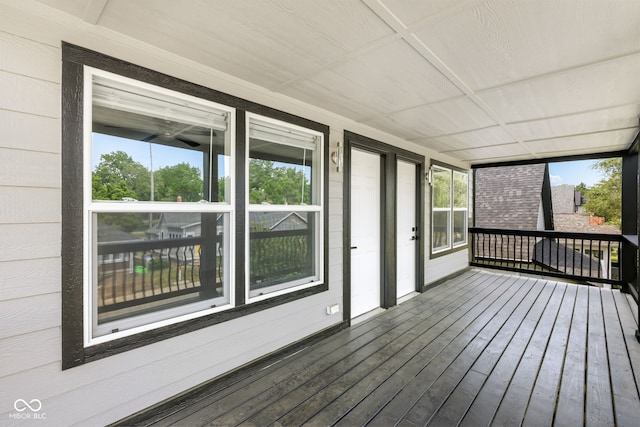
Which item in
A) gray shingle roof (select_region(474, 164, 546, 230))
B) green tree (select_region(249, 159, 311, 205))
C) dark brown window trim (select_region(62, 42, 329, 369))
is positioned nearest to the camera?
dark brown window trim (select_region(62, 42, 329, 369))

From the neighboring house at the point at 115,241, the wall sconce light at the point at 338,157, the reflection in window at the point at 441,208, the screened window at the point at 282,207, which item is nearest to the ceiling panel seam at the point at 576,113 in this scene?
the reflection in window at the point at 441,208

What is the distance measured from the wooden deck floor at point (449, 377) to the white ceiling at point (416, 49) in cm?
239

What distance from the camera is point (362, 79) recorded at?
7.54 feet

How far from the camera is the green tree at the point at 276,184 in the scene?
2.52 meters

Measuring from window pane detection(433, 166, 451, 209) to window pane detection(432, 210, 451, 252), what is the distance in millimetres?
167

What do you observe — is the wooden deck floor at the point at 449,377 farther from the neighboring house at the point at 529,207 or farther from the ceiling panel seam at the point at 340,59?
the neighboring house at the point at 529,207

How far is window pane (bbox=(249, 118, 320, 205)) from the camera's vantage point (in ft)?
8.30

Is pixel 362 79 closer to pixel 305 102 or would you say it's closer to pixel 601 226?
pixel 305 102

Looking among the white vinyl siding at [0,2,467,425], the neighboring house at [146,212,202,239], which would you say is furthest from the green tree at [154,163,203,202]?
the white vinyl siding at [0,2,467,425]

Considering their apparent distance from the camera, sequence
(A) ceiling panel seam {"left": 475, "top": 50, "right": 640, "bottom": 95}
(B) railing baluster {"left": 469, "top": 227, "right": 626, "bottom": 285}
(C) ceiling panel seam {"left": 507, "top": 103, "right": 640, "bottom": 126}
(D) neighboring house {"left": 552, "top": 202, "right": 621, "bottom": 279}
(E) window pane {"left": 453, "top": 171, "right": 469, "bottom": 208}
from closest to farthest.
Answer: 1. (A) ceiling panel seam {"left": 475, "top": 50, "right": 640, "bottom": 95}
2. (C) ceiling panel seam {"left": 507, "top": 103, "right": 640, "bottom": 126}
3. (B) railing baluster {"left": 469, "top": 227, "right": 626, "bottom": 285}
4. (E) window pane {"left": 453, "top": 171, "right": 469, "bottom": 208}
5. (D) neighboring house {"left": 552, "top": 202, "right": 621, "bottom": 279}

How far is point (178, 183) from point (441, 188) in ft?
15.6

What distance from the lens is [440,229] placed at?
216 inches

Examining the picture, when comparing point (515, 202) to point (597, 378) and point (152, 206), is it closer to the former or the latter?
point (597, 378)

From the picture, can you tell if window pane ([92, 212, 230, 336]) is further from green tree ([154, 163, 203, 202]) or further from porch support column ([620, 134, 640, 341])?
porch support column ([620, 134, 640, 341])
